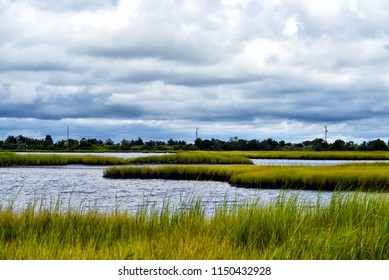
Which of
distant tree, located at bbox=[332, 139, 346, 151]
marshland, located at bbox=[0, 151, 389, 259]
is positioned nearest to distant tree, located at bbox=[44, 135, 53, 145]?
distant tree, located at bbox=[332, 139, 346, 151]

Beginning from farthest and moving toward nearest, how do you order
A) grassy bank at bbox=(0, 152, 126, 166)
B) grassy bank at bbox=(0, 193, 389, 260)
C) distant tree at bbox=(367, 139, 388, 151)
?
1. distant tree at bbox=(367, 139, 388, 151)
2. grassy bank at bbox=(0, 152, 126, 166)
3. grassy bank at bbox=(0, 193, 389, 260)

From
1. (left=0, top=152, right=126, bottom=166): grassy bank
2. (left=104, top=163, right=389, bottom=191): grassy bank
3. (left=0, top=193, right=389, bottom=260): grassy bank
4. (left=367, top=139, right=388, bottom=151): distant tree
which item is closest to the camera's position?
(left=0, top=193, right=389, bottom=260): grassy bank

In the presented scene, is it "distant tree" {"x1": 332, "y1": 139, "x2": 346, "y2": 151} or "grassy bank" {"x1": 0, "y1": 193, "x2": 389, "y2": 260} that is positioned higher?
"distant tree" {"x1": 332, "y1": 139, "x2": 346, "y2": 151}

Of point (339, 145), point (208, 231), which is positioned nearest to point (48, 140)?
point (339, 145)

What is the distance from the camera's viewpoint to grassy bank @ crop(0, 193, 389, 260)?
9.81m

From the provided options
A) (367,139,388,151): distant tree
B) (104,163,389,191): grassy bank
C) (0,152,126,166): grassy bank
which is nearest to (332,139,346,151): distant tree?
(367,139,388,151): distant tree

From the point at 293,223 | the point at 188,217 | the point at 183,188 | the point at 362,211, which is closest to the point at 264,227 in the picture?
the point at 293,223

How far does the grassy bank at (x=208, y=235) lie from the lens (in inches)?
386

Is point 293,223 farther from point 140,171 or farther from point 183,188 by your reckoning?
point 140,171

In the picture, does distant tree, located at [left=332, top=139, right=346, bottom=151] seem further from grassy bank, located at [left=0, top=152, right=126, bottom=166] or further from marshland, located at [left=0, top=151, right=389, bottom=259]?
marshland, located at [left=0, top=151, right=389, bottom=259]

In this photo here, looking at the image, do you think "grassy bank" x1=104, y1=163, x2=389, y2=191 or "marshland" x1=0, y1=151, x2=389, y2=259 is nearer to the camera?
"marshland" x1=0, y1=151, x2=389, y2=259

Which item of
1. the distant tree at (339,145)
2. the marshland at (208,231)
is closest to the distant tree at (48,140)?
the distant tree at (339,145)

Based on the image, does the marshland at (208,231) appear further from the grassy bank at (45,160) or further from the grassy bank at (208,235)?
the grassy bank at (45,160)
